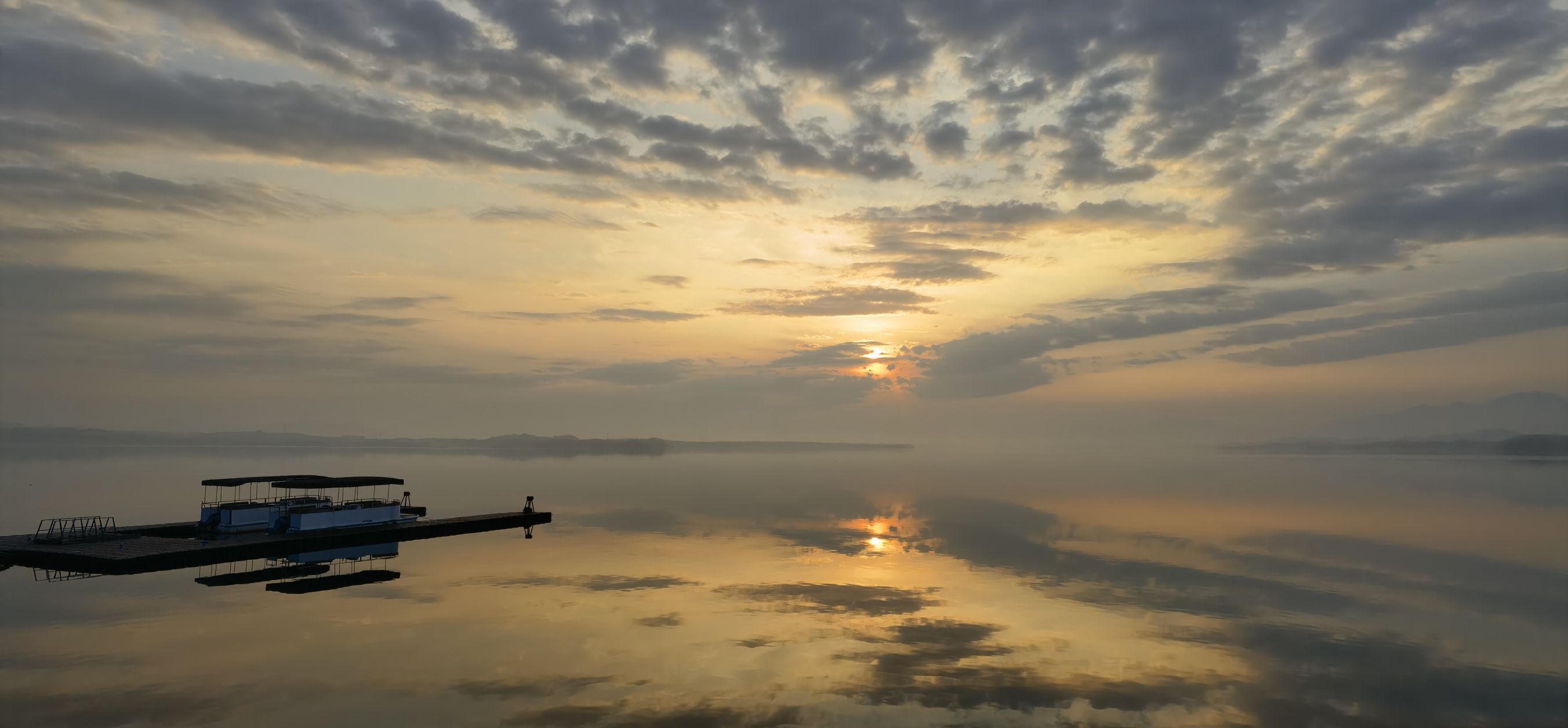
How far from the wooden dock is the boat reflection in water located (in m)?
1.17

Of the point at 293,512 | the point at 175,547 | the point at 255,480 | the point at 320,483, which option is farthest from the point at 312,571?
the point at 255,480

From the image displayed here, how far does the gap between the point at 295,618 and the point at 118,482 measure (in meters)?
174

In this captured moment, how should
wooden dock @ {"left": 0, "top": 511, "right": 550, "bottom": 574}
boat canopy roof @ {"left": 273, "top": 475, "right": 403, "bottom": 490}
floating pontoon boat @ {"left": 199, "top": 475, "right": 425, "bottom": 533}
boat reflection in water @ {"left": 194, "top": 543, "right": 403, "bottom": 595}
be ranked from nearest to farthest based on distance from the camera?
wooden dock @ {"left": 0, "top": 511, "right": 550, "bottom": 574} → boat reflection in water @ {"left": 194, "top": 543, "right": 403, "bottom": 595} → floating pontoon boat @ {"left": 199, "top": 475, "right": 425, "bottom": 533} → boat canopy roof @ {"left": 273, "top": 475, "right": 403, "bottom": 490}

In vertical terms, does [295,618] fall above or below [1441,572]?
above

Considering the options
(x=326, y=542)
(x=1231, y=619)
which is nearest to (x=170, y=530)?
(x=326, y=542)

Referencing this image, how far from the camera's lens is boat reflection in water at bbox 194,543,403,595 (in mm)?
52062

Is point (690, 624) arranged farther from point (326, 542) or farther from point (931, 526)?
point (931, 526)

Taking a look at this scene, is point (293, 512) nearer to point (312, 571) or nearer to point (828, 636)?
point (312, 571)

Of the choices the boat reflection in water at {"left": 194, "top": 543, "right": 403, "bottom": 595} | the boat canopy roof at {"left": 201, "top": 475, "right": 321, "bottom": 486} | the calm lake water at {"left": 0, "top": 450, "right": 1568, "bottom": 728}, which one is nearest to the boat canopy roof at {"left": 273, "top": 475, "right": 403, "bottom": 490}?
the boat canopy roof at {"left": 201, "top": 475, "right": 321, "bottom": 486}

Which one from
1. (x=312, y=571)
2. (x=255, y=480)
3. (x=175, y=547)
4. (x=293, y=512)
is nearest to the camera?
(x=175, y=547)

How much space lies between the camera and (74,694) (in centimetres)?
2914

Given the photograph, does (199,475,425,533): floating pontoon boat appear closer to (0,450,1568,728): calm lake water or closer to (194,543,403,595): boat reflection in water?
(194,543,403,595): boat reflection in water

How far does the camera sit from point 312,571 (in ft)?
193

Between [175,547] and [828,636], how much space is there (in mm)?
47938
